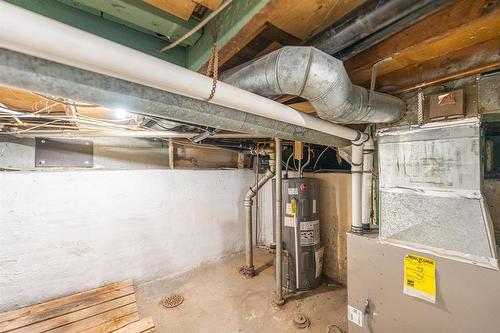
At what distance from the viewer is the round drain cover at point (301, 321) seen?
2012mm

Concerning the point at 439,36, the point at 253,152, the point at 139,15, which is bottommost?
the point at 253,152

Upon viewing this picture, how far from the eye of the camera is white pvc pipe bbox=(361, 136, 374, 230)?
1615mm

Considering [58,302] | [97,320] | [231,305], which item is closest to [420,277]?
[231,305]

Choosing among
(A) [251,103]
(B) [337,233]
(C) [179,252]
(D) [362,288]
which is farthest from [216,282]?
(A) [251,103]

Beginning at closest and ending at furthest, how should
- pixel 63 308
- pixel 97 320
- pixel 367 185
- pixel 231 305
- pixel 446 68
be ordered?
pixel 446 68 → pixel 367 185 → pixel 97 320 → pixel 63 308 → pixel 231 305

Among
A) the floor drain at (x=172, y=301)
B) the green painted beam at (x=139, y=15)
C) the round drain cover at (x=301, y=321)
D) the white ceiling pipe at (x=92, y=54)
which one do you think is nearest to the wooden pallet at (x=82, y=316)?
the floor drain at (x=172, y=301)

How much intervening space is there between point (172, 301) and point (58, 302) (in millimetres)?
1038

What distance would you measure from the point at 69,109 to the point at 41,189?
3.92 feet

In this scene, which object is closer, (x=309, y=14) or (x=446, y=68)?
(x=309, y=14)

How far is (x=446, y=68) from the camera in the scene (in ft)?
3.87

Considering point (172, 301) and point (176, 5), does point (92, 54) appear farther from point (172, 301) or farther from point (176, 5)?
point (172, 301)

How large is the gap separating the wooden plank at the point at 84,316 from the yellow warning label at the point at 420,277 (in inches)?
88.6

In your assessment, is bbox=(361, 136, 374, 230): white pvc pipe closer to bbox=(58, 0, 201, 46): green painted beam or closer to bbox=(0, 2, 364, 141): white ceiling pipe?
bbox=(0, 2, 364, 141): white ceiling pipe

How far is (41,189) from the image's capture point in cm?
214
